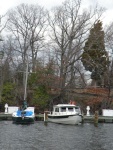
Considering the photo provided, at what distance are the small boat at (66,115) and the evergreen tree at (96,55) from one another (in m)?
18.3

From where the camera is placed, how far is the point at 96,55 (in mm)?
69938

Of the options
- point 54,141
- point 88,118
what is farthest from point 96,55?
point 54,141

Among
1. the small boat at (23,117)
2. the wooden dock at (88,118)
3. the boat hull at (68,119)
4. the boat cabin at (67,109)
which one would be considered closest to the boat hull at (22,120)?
the small boat at (23,117)

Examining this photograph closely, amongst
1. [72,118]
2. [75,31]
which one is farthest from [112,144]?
[75,31]

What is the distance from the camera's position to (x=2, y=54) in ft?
225

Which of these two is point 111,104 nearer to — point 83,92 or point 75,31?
point 83,92

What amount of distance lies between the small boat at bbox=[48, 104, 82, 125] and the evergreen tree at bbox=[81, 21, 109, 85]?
1834cm

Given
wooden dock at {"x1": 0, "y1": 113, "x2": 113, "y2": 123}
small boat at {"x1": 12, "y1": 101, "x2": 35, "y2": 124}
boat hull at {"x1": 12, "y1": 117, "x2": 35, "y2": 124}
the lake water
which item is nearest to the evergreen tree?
wooden dock at {"x1": 0, "y1": 113, "x2": 113, "y2": 123}

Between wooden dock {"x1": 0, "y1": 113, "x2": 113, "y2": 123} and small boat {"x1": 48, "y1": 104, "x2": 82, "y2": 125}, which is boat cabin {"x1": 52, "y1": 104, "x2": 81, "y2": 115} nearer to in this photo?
small boat {"x1": 48, "y1": 104, "x2": 82, "y2": 125}

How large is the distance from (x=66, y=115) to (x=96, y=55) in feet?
77.1

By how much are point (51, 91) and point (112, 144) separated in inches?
1391

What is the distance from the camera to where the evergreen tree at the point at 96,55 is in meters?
67.9

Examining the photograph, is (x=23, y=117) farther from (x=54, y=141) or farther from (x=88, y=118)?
(x=54, y=141)

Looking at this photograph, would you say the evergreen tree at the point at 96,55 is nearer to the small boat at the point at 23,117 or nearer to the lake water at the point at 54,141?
the small boat at the point at 23,117
